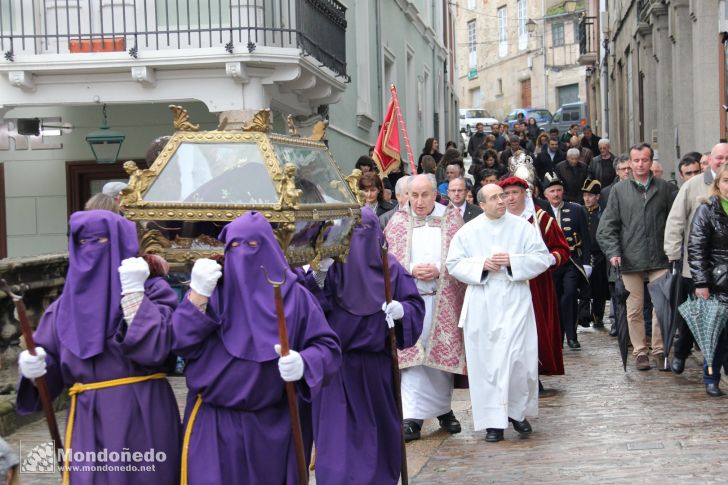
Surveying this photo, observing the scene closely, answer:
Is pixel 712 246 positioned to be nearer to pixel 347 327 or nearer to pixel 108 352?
pixel 347 327

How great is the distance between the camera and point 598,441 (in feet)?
28.7

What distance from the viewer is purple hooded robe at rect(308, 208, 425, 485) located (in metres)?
6.98

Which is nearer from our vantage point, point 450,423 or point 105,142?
point 450,423

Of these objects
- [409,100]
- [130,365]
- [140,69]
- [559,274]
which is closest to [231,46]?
[140,69]

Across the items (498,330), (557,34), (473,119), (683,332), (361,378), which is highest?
(557,34)

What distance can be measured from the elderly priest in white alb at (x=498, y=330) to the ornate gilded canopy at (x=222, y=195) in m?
2.52

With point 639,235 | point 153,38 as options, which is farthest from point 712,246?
point 153,38

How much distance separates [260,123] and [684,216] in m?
5.35

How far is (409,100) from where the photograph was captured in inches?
1084

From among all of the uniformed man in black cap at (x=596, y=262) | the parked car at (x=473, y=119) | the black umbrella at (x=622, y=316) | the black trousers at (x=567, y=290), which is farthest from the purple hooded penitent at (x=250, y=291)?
the parked car at (x=473, y=119)

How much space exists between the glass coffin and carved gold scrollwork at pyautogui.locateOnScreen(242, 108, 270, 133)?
5 cm

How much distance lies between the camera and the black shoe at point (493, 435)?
8953 millimetres

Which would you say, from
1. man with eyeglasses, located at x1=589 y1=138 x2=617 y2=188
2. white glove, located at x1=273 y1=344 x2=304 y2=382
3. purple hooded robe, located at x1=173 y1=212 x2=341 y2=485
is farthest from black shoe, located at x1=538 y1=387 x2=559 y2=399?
man with eyeglasses, located at x1=589 y1=138 x2=617 y2=188

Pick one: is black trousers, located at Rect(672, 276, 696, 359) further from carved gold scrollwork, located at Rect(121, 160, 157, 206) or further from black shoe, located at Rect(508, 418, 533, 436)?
carved gold scrollwork, located at Rect(121, 160, 157, 206)
